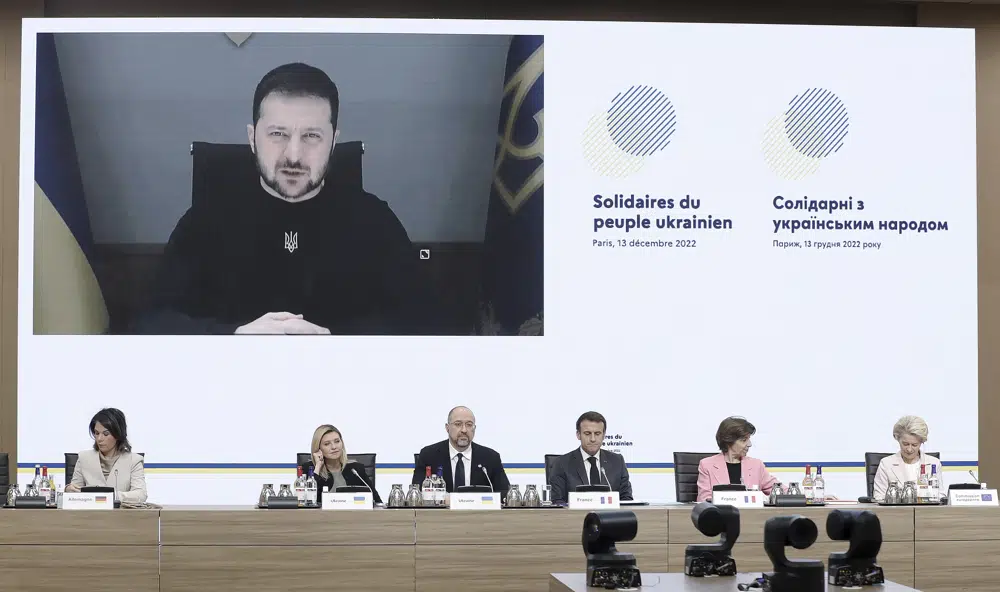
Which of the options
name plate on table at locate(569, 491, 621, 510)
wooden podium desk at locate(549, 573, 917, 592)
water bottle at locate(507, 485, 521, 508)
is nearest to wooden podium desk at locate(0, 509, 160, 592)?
water bottle at locate(507, 485, 521, 508)

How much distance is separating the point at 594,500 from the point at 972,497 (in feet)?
5.78

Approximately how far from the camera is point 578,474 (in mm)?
5621

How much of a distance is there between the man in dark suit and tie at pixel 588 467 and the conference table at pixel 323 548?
661 millimetres

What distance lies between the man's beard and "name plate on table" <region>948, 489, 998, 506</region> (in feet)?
12.8

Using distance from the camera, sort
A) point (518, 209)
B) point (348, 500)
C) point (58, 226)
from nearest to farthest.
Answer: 1. point (348, 500)
2. point (58, 226)
3. point (518, 209)

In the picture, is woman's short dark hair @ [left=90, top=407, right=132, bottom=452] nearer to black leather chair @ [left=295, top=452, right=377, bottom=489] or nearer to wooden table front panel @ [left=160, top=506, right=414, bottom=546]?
wooden table front panel @ [left=160, top=506, right=414, bottom=546]

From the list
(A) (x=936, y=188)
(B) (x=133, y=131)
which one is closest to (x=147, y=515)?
(B) (x=133, y=131)

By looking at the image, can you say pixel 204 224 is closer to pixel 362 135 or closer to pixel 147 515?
pixel 362 135

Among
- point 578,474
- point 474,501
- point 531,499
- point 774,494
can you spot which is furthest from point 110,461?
point 774,494

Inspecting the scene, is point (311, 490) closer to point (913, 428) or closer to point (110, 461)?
point (110, 461)

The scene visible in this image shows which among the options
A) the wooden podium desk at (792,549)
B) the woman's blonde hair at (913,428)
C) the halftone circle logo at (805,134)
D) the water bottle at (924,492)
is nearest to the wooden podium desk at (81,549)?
the wooden podium desk at (792,549)

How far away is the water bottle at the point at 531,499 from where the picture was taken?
5.00 metres

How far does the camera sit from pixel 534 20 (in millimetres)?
6930

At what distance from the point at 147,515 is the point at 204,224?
240 centimetres
